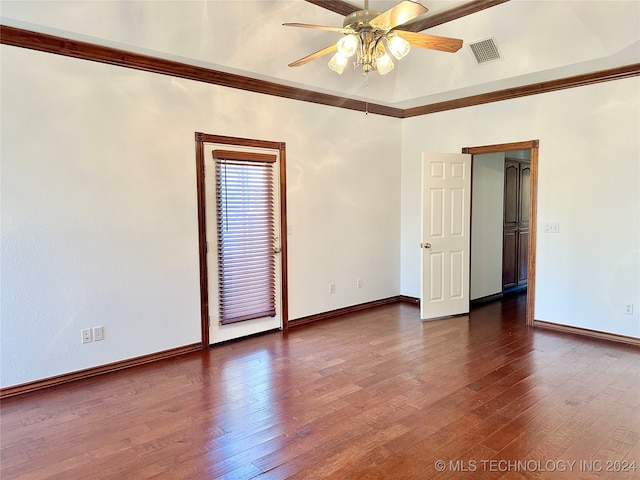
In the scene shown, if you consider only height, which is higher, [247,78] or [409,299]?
[247,78]

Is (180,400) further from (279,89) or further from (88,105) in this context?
(279,89)

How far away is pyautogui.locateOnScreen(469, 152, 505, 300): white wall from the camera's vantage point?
5.88 m

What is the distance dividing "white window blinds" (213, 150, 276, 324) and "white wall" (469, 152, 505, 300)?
9.70 feet

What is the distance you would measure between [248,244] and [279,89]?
1742 mm

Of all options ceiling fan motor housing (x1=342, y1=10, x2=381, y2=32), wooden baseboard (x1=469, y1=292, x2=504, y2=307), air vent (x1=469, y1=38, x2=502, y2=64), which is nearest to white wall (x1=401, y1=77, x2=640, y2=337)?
air vent (x1=469, y1=38, x2=502, y2=64)

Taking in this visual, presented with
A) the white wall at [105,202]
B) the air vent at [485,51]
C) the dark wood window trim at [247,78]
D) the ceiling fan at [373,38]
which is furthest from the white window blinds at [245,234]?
the air vent at [485,51]

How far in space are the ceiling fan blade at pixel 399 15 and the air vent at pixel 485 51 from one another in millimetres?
1992

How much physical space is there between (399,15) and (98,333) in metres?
3.34

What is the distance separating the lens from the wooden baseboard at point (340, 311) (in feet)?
16.3

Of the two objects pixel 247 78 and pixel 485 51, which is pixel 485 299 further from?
pixel 247 78

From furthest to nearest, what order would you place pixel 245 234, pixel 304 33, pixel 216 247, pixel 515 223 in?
pixel 515 223
pixel 245 234
pixel 216 247
pixel 304 33

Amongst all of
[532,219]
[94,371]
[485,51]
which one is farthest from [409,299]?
[94,371]

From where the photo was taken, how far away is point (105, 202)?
3.51 metres

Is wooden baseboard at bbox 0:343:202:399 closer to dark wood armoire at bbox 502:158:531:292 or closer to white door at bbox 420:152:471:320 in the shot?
white door at bbox 420:152:471:320
